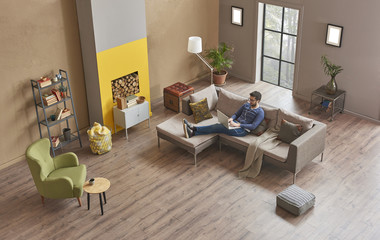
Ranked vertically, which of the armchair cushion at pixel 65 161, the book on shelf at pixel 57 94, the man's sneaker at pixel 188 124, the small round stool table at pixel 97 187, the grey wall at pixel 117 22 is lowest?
the small round stool table at pixel 97 187

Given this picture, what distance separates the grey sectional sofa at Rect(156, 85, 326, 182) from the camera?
812 cm

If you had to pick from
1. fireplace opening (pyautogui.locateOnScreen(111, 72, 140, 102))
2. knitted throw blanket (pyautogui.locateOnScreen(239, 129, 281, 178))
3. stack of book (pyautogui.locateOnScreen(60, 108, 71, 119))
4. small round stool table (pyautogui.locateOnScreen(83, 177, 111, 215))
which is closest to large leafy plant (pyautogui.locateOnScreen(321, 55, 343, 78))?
knitted throw blanket (pyautogui.locateOnScreen(239, 129, 281, 178))

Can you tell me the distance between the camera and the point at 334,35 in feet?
33.1

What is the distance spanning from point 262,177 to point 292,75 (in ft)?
13.0

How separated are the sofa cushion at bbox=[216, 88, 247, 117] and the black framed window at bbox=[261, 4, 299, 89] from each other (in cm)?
260

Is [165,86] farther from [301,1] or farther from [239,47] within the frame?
[301,1]

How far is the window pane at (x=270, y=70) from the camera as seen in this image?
11891 mm

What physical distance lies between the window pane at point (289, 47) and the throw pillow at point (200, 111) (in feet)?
10.1

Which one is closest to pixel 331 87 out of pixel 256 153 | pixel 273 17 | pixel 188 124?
pixel 273 17

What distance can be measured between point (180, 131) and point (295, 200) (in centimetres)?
275

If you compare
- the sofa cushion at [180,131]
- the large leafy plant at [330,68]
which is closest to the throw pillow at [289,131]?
the sofa cushion at [180,131]

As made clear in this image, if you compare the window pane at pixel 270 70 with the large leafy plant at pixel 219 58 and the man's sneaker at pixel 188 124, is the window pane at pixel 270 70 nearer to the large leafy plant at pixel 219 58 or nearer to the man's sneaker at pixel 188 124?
the large leafy plant at pixel 219 58

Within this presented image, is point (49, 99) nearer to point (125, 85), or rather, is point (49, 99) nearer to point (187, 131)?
point (125, 85)

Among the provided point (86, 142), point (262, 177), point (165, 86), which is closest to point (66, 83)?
point (86, 142)
